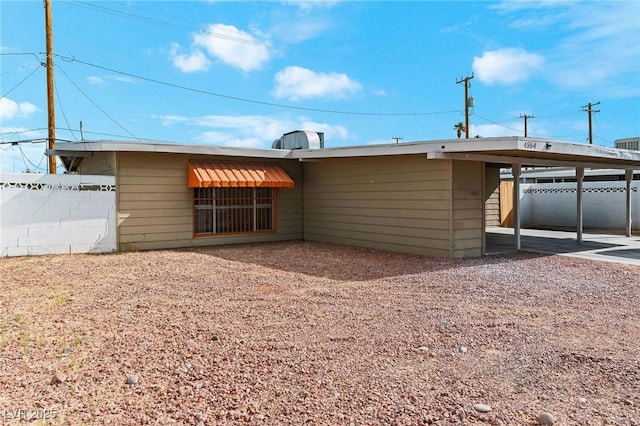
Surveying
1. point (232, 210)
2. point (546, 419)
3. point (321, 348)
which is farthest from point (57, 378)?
point (232, 210)

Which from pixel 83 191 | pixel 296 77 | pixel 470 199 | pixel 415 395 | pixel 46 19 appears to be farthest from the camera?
pixel 296 77

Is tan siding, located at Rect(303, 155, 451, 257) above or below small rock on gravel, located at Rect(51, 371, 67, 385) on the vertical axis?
above

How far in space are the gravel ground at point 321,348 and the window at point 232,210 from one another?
4.09 m

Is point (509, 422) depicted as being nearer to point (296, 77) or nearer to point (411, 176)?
point (411, 176)

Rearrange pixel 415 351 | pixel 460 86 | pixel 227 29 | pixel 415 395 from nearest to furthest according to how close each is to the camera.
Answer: pixel 415 395 < pixel 415 351 < pixel 227 29 < pixel 460 86

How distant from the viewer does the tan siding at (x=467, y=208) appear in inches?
341

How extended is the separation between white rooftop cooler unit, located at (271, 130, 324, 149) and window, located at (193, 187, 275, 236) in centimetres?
180

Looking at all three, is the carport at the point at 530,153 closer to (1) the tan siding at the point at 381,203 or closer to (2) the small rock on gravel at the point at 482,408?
(1) the tan siding at the point at 381,203

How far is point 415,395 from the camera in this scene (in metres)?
2.88

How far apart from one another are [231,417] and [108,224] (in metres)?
8.49

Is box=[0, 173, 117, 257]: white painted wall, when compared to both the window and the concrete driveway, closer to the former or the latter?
the window

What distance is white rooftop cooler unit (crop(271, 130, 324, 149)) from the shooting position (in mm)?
12781

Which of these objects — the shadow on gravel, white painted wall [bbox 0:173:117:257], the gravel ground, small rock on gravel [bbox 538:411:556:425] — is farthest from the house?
small rock on gravel [bbox 538:411:556:425]

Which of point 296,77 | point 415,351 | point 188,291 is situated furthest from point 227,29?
point 415,351
